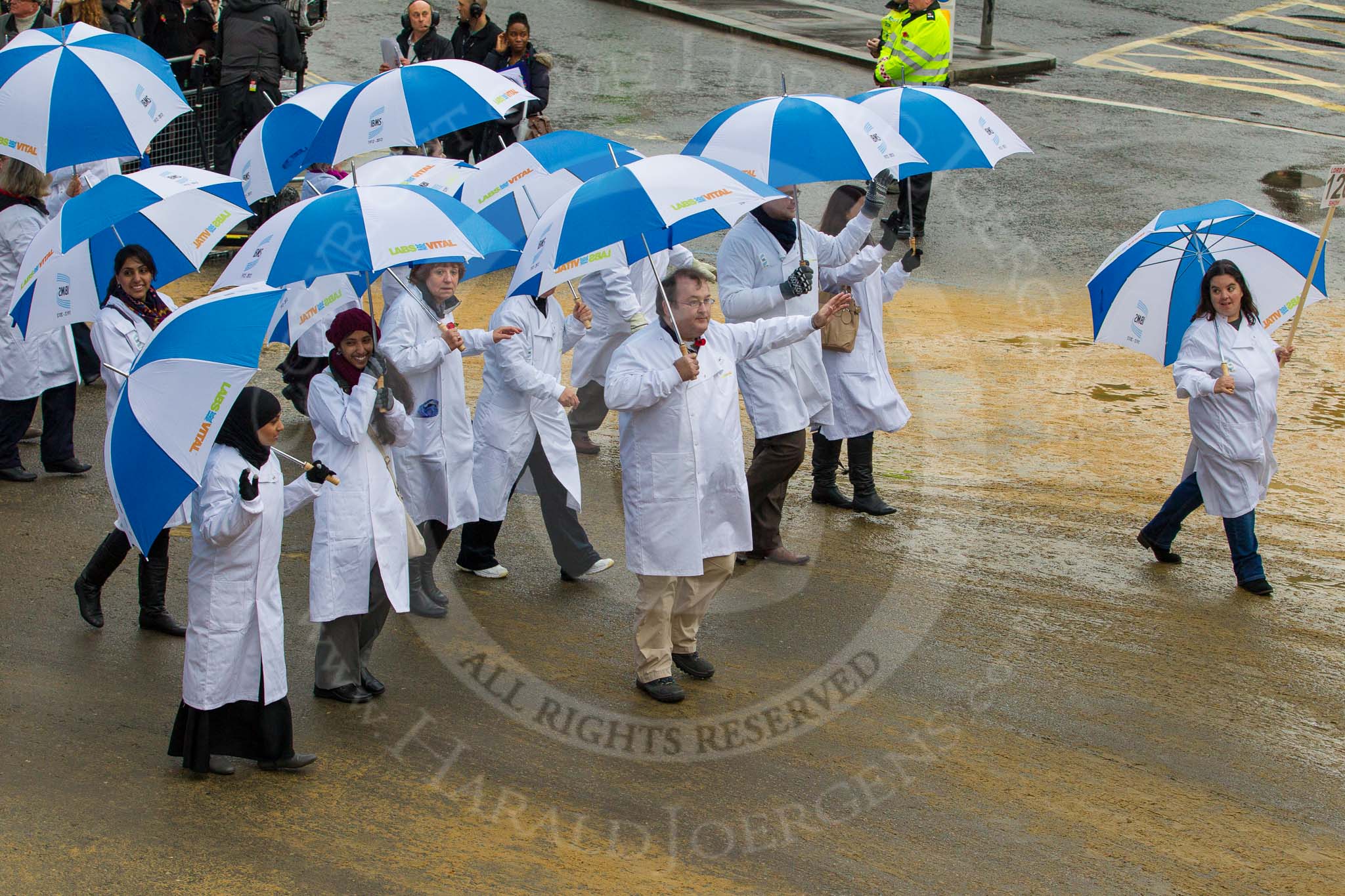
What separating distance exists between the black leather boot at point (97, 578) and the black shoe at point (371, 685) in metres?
1.36

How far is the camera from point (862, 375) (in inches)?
322

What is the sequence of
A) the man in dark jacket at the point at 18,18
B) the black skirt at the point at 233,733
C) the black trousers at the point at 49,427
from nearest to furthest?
the black skirt at the point at 233,733, the black trousers at the point at 49,427, the man in dark jacket at the point at 18,18

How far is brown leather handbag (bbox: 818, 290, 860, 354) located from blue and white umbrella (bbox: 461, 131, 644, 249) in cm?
150

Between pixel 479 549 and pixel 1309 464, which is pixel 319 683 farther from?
pixel 1309 464

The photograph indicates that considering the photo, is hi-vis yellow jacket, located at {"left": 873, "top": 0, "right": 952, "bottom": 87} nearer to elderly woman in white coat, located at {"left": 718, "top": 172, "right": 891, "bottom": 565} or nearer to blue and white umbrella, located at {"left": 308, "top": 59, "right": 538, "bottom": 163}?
elderly woman in white coat, located at {"left": 718, "top": 172, "right": 891, "bottom": 565}

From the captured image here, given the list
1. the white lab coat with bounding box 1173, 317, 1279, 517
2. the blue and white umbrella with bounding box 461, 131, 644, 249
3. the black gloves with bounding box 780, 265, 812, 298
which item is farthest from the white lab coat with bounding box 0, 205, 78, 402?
the white lab coat with bounding box 1173, 317, 1279, 517

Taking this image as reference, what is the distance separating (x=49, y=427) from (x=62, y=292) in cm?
215

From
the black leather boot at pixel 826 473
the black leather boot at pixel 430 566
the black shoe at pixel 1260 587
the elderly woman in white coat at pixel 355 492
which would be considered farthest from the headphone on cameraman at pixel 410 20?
the black shoe at pixel 1260 587

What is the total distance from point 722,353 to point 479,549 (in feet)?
6.58

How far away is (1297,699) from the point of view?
20.7ft

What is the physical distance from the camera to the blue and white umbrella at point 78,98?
25.2ft

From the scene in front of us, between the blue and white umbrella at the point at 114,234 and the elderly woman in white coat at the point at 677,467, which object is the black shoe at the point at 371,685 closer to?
the elderly woman in white coat at the point at 677,467

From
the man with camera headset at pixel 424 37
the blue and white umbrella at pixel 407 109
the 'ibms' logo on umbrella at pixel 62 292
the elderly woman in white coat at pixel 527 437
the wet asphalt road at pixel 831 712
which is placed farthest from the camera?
the man with camera headset at pixel 424 37

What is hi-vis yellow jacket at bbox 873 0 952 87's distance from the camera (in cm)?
1380
